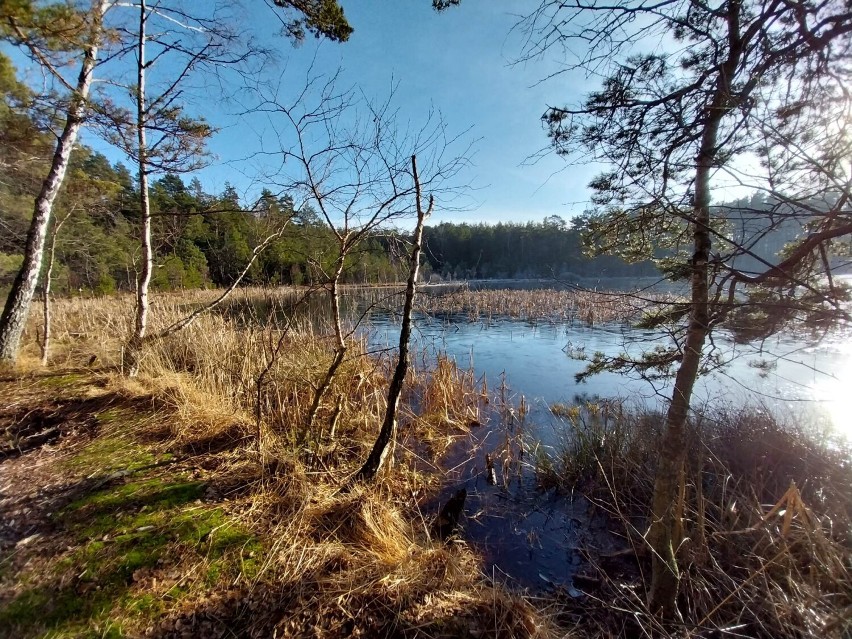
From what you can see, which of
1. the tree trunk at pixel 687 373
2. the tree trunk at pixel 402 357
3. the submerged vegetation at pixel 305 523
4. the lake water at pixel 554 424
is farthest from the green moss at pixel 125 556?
the tree trunk at pixel 687 373

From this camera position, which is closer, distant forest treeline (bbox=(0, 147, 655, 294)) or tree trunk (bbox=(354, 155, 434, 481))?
tree trunk (bbox=(354, 155, 434, 481))

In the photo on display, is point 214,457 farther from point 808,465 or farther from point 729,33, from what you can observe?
point 808,465

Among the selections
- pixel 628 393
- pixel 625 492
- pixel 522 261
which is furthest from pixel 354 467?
pixel 522 261

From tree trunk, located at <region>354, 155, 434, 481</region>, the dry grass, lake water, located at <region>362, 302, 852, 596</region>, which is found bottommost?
lake water, located at <region>362, 302, 852, 596</region>

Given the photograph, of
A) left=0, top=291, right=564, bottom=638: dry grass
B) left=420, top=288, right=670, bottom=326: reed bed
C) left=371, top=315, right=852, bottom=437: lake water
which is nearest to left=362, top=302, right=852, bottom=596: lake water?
left=371, top=315, right=852, bottom=437: lake water

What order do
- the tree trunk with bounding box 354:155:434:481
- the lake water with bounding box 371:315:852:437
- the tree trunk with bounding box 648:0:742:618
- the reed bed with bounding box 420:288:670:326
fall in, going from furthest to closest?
1. the reed bed with bounding box 420:288:670:326
2. the lake water with bounding box 371:315:852:437
3. the tree trunk with bounding box 354:155:434:481
4. the tree trunk with bounding box 648:0:742:618

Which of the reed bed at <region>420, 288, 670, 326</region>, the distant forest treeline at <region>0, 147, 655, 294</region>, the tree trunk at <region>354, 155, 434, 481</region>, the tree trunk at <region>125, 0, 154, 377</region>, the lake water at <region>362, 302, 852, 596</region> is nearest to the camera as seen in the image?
the tree trunk at <region>354, 155, 434, 481</region>

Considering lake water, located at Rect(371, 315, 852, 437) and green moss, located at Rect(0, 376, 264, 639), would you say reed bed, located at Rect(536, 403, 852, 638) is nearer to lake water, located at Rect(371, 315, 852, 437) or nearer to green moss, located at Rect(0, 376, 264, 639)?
lake water, located at Rect(371, 315, 852, 437)

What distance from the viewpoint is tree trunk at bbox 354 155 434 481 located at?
2.45 metres

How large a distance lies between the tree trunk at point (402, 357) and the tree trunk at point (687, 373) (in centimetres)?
166

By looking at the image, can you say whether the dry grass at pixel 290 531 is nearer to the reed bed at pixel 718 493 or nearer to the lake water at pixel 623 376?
the reed bed at pixel 718 493

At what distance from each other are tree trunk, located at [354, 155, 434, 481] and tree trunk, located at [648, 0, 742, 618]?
1.66m

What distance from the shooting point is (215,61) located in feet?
14.1

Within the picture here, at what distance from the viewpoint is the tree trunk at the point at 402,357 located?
2.45 m
